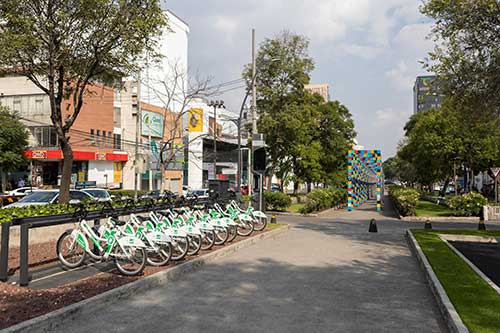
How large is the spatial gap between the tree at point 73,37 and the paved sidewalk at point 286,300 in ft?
23.9

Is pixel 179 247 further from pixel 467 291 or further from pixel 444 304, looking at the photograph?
pixel 467 291

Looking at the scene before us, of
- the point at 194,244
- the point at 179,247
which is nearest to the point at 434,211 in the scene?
the point at 194,244

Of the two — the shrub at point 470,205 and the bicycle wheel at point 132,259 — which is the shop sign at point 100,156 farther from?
the bicycle wheel at point 132,259

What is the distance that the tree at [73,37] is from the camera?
12.3 meters

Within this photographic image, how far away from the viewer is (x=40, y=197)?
1675 centimetres

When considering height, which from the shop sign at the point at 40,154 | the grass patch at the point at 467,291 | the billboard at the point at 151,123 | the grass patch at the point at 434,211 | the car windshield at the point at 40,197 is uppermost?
the billboard at the point at 151,123

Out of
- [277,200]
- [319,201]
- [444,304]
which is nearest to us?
[444,304]

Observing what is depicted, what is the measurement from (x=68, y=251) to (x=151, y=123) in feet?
159

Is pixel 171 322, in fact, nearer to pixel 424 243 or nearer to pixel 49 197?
pixel 424 243

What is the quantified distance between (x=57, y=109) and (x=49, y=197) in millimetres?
4276

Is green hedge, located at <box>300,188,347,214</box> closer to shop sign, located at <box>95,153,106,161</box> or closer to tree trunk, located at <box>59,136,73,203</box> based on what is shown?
tree trunk, located at <box>59,136,73,203</box>

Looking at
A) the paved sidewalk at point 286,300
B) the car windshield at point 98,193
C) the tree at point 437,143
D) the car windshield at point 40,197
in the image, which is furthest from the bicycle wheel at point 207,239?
the tree at point 437,143

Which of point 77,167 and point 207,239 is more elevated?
point 77,167

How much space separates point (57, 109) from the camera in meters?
13.9
